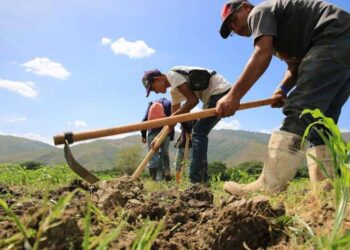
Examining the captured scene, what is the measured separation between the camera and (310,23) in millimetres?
3111

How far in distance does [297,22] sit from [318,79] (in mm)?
544

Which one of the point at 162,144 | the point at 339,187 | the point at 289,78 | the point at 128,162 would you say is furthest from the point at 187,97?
the point at 128,162

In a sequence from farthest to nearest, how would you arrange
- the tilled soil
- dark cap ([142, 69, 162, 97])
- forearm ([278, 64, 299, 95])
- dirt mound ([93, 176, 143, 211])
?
dark cap ([142, 69, 162, 97]) → forearm ([278, 64, 299, 95]) → dirt mound ([93, 176, 143, 211]) → the tilled soil

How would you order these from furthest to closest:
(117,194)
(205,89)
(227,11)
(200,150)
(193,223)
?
(205,89) → (200,150) → (227,11) → (117,194) → (193,223)

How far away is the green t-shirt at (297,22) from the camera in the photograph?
3.02 m

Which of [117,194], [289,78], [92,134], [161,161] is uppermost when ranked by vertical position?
[289,78]

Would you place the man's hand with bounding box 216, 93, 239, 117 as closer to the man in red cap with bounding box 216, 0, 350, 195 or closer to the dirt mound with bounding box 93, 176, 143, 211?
the man in red cap with bounding box 216, 0, 350, 195

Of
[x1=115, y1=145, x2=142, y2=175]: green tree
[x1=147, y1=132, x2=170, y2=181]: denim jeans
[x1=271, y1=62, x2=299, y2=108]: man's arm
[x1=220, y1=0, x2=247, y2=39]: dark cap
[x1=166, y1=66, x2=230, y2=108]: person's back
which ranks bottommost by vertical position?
[x1=115, y1=145, x2=142, y2=175]: green tree

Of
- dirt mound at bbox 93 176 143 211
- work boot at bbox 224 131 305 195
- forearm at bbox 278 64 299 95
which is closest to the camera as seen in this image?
dirt mound at bbox 93 176 143 211

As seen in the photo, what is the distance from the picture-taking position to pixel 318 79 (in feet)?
9.47

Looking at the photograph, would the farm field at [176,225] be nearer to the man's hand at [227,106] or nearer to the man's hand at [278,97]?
the man's hand at [227,106]

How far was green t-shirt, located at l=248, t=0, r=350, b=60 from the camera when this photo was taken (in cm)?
302

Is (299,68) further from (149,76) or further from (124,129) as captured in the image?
(149,76)

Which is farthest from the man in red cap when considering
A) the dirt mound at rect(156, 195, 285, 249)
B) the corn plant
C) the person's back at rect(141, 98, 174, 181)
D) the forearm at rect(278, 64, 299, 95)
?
the person's back at rect(141, 98, 174, 181)
